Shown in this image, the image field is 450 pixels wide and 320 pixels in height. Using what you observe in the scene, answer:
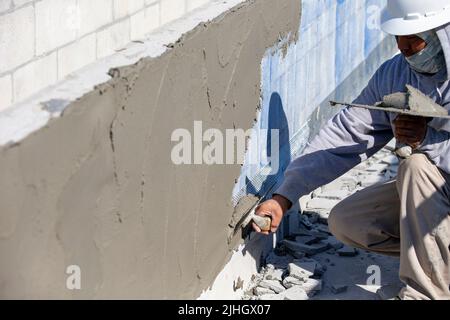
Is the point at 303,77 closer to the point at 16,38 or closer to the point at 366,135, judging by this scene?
the point at 366,135

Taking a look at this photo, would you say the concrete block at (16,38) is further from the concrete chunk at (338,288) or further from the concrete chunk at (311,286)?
the concrete chunk at (338,288)

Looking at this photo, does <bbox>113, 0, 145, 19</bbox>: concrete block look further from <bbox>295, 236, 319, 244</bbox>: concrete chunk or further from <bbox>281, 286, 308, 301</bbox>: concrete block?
<bbox>295, 236, 319, 244</bbox>: concrete chunk

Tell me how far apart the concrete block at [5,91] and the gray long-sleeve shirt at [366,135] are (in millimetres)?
1641

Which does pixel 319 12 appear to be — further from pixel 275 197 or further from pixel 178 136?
pixel 178 136

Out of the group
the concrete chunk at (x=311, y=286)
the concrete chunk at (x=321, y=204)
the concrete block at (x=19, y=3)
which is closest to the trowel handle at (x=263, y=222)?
the concrete chunk at (x=311, y=286)

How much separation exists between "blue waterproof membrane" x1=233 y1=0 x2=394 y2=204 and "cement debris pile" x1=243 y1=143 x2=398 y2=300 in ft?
1.27

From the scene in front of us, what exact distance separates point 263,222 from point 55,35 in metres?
1.40

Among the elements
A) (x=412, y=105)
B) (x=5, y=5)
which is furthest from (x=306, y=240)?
(x=5, y=5)

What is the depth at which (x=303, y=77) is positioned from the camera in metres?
5.72

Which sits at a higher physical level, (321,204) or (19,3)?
(19,3)

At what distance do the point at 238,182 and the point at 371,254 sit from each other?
111cm

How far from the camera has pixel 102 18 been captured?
12.9ft

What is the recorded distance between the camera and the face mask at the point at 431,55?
435 centimetres

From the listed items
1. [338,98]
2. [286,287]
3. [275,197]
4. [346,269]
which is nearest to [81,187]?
Result: [275,197]
